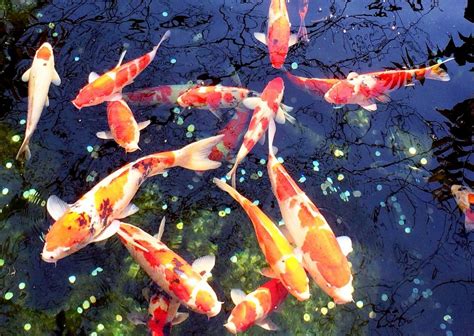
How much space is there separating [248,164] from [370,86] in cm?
96

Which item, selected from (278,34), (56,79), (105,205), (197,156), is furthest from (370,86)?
(56,79)

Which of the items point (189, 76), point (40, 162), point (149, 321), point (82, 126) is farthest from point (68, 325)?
point (189, 76)

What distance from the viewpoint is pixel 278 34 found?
12.2ft

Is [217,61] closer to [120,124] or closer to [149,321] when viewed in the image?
[120,124]

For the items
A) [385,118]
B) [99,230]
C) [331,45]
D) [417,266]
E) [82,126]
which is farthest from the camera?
[331,45]

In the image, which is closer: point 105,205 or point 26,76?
point 105,205

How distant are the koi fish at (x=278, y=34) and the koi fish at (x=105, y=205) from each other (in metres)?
0.79

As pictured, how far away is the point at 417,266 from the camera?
3.31 metres

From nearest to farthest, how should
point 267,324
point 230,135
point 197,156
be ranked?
point 267,324 → point 197,156 → point 230,135

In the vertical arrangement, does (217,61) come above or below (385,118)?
above

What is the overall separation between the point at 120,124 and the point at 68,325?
1178mm

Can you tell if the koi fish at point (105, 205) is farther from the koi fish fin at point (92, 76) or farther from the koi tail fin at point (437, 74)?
the koi tail fin at point (437, 74)

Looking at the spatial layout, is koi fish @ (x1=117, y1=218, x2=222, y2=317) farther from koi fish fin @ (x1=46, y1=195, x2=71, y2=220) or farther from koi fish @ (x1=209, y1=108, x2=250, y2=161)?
koi fish @ (x1=209, y1=108, x2=250, y2=161)

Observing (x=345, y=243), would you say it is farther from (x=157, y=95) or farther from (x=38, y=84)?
(x=38, y=84)
